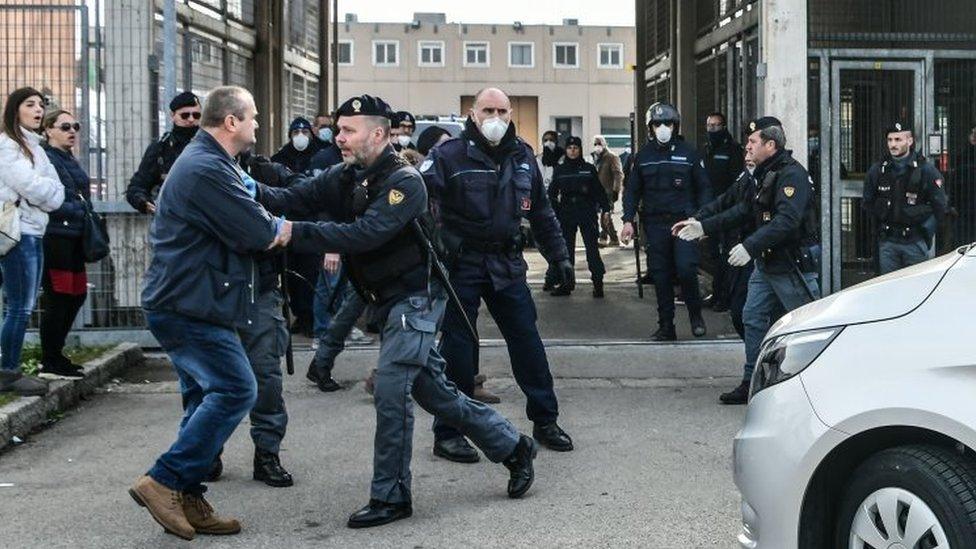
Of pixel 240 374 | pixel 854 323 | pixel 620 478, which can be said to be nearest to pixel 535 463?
pixel 620 478

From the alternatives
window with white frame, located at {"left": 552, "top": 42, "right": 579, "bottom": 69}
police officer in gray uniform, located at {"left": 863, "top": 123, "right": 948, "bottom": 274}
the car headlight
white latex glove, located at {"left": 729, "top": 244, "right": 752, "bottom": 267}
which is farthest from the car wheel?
window with white frame, located at {"left": 552, "top": 42, "right": 579, "bottom": 69}

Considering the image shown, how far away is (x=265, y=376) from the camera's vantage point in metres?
6.55

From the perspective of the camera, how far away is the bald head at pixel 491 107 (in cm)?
700

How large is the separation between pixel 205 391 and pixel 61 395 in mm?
3101

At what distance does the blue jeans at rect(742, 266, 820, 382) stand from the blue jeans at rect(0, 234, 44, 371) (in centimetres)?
439

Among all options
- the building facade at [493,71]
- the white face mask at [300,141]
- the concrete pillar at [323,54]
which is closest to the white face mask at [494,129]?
the white face mask at [300,141]

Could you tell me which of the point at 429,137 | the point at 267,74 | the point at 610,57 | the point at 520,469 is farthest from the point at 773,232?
the point at 610,57

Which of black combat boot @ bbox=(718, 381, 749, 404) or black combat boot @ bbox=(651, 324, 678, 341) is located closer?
black combat boot @ bbox=(718, 381, 749, 404)

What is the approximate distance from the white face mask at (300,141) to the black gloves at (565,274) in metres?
5.29

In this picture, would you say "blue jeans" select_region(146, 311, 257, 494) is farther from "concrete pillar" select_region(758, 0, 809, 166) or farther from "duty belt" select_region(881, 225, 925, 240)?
"concrete pillar" select_region(758, 0, 809, 166)

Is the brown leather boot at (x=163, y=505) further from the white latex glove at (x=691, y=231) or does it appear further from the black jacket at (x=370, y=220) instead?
the white latex glove at (x=691, y=231)

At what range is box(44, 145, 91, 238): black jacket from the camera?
8.50 meters

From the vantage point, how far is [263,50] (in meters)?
14.7

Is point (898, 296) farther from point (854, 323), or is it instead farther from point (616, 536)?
point (616, 536)
